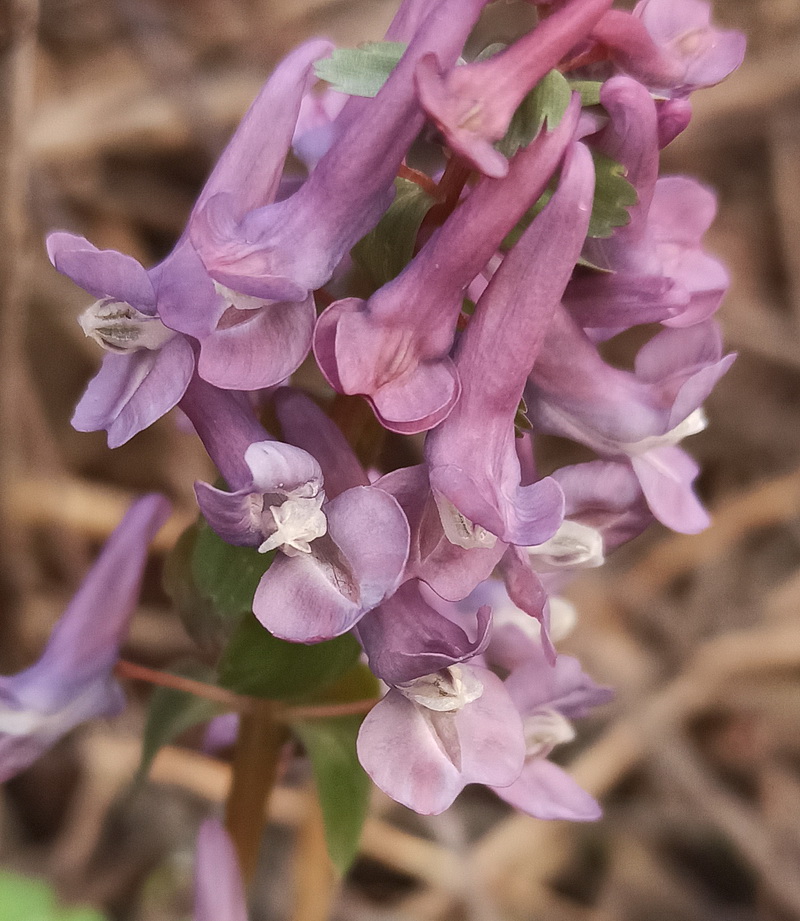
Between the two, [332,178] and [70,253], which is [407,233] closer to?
[332,178]

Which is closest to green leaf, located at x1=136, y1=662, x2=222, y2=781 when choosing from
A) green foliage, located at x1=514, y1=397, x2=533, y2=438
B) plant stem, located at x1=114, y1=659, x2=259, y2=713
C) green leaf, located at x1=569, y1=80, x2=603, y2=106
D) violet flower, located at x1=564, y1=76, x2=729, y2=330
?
plant stem, located at x1=114, y1=659, x2=259, y2=713

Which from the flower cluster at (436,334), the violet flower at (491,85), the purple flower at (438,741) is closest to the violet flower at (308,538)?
the flower cluster at (436,334)

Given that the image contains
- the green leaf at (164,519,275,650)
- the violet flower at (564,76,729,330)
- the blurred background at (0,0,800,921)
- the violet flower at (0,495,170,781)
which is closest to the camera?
the violet flower at (564,76,729,330)

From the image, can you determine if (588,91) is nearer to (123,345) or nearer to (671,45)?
(671,45)

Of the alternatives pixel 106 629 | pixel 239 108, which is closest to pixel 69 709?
pixel 106 629

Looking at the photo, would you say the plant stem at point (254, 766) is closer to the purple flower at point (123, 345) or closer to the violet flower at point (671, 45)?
the purple flower at point (123, 345)

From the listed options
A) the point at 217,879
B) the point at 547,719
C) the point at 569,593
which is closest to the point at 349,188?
the point at 547,719

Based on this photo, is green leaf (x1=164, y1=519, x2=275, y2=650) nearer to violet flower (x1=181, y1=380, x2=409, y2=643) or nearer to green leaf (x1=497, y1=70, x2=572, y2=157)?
violet flower (x1=181, y1=380, x2=409, y2=643)
